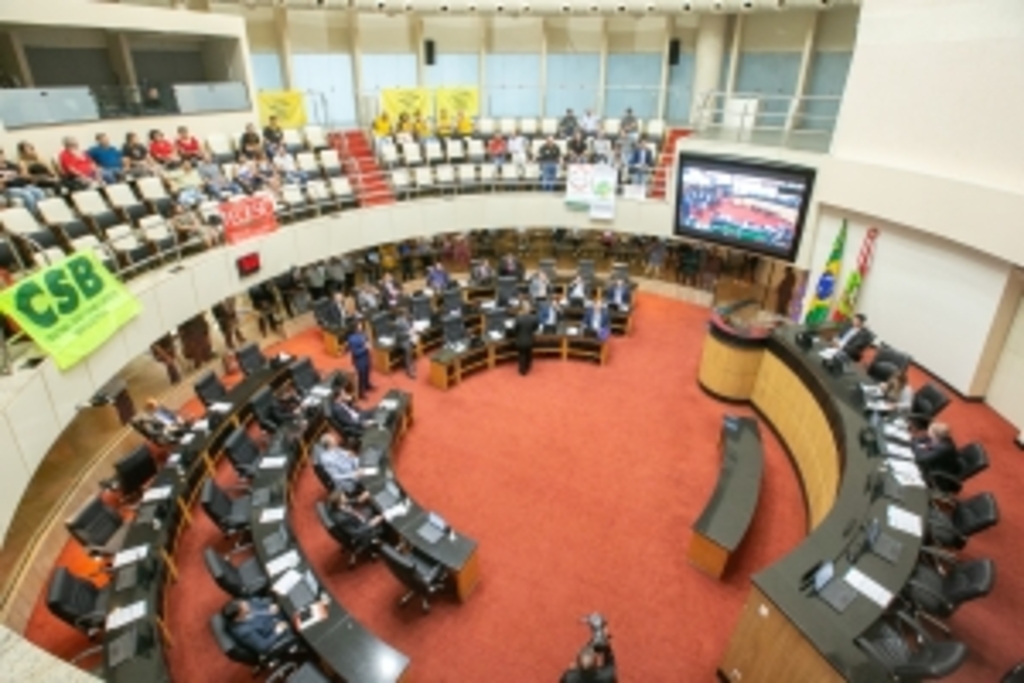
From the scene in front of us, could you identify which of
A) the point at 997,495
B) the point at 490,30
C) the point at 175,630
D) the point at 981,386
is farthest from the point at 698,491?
the point at 490,30

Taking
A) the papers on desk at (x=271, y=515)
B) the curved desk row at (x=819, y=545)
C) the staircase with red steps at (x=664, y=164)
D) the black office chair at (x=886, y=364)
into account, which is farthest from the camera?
the staircase with red steps at (x=664, y=164)

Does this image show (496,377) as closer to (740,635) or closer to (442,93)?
(740,635)

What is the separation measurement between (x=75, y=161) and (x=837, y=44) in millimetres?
18910

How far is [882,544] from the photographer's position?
5.79 meters

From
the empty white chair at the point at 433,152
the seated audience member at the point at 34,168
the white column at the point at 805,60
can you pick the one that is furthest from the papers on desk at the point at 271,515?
the white column at the point at 805,60

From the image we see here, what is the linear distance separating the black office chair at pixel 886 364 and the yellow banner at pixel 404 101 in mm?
14398

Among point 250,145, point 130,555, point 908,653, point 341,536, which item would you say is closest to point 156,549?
point 130,555

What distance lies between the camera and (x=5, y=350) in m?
6.33

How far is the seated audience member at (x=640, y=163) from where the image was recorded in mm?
15617

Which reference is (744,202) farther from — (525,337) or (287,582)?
(287,582)

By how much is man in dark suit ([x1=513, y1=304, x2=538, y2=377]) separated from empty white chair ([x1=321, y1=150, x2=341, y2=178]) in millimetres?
7184

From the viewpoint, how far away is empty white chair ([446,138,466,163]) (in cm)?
1700

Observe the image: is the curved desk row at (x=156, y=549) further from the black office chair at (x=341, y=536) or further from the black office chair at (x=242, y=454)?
the black office chair at (x=341, y=536)

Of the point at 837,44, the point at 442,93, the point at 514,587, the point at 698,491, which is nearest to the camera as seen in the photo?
the point at 514,587
